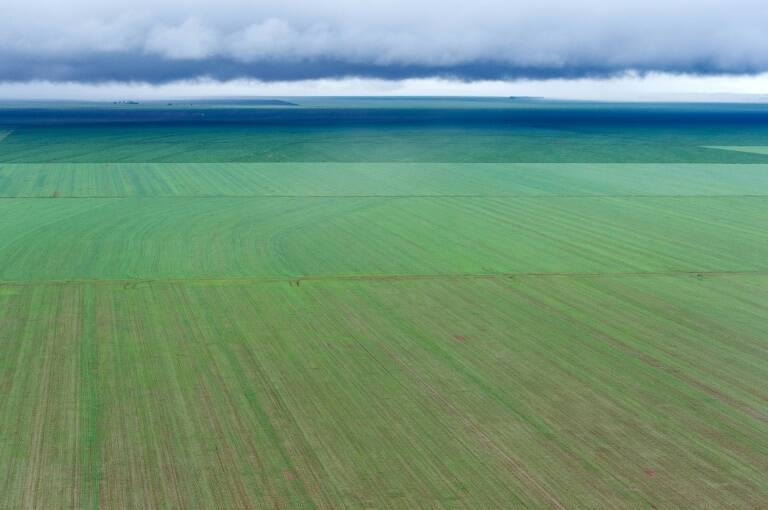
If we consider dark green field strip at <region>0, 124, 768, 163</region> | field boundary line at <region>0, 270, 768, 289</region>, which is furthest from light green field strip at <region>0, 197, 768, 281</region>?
dark green field strip at <region>0, 124, 768, 163</region>

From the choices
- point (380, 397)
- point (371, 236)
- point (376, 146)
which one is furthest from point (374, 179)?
point (380, 397)

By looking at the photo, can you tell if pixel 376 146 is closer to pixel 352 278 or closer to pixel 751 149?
pixel 751 149

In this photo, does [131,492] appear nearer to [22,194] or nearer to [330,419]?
[330,419]

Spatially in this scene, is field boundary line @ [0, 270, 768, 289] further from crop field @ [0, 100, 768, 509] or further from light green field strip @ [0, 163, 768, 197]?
light green field strip @ [0, 163, 768, 197]

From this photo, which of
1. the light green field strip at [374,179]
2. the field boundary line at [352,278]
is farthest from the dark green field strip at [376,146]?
the field boundary line at [352,278]

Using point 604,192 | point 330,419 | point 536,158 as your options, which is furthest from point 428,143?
point 330,419
